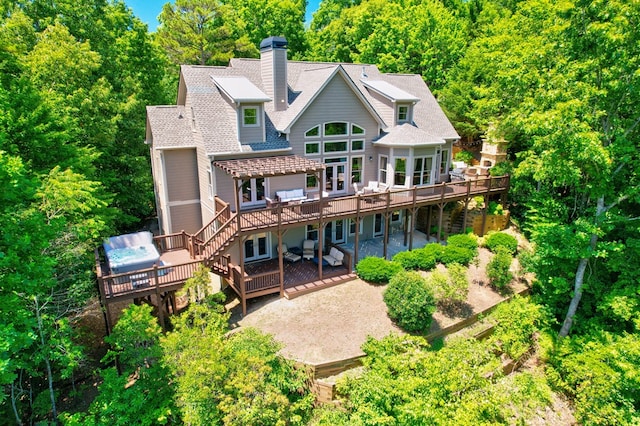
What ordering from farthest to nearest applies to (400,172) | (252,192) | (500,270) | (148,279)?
1. (400,172)
2. (252,192)
3. (500,270)
4. (148,279)

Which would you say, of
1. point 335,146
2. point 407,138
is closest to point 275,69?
point 335,146

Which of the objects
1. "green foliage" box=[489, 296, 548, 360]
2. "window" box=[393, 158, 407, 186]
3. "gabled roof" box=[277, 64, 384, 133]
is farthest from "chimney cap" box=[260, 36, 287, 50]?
"green foliage" box=[489, 296, 548, 360]

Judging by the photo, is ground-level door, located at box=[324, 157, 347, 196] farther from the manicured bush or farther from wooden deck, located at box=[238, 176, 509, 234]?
the manicured bush

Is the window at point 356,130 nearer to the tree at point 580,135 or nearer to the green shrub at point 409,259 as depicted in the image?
the green shrub at point 409,259

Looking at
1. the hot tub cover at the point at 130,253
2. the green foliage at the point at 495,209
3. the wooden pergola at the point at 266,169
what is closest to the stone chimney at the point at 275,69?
the wooden pergola at the point at 266,169

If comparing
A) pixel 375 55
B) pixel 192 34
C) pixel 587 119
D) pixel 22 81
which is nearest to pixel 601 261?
pixel 587 119

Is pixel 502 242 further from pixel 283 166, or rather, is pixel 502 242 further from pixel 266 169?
pixel 266 169
